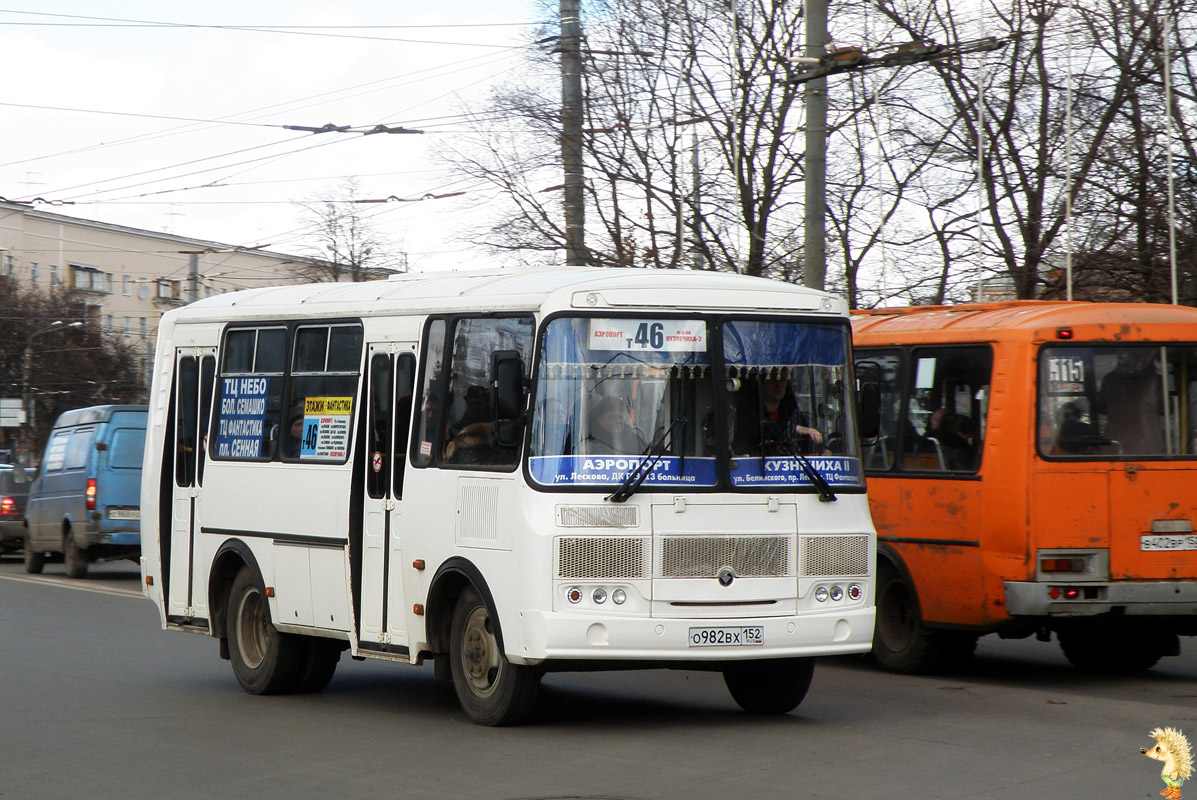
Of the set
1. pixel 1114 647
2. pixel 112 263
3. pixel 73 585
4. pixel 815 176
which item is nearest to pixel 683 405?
pixel 1114 647

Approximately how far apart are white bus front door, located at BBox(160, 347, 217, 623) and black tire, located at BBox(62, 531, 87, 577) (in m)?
11.8

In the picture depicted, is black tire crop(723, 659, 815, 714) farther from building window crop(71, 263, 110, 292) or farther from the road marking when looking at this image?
building window crop(71, 263, 110, 292)

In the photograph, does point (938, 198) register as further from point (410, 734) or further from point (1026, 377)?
point (410, 734)

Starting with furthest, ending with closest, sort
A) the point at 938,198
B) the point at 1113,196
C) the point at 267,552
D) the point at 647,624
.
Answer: the point at 938,198
the point at 1113,196
the point at 267,552
the point at 647,624

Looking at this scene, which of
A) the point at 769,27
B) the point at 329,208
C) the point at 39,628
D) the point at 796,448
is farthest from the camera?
the point at 329,208

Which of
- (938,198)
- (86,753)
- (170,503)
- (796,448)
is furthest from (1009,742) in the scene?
(938,198)

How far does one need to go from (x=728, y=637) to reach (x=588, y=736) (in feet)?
3.11

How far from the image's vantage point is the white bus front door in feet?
39.0

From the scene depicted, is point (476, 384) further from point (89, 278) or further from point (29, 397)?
point (89, 278)

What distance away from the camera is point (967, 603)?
11.5 metres

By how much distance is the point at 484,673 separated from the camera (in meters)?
9.37

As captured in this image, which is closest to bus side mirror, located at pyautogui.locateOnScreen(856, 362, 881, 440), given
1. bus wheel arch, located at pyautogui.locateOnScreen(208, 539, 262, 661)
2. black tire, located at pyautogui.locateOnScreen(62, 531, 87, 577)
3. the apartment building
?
bus wheel arch, located at pyautogui.locateOnScreen(208, 539, 262, 661)

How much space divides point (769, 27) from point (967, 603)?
21202 millimetres

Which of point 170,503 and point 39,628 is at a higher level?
point 170,503
